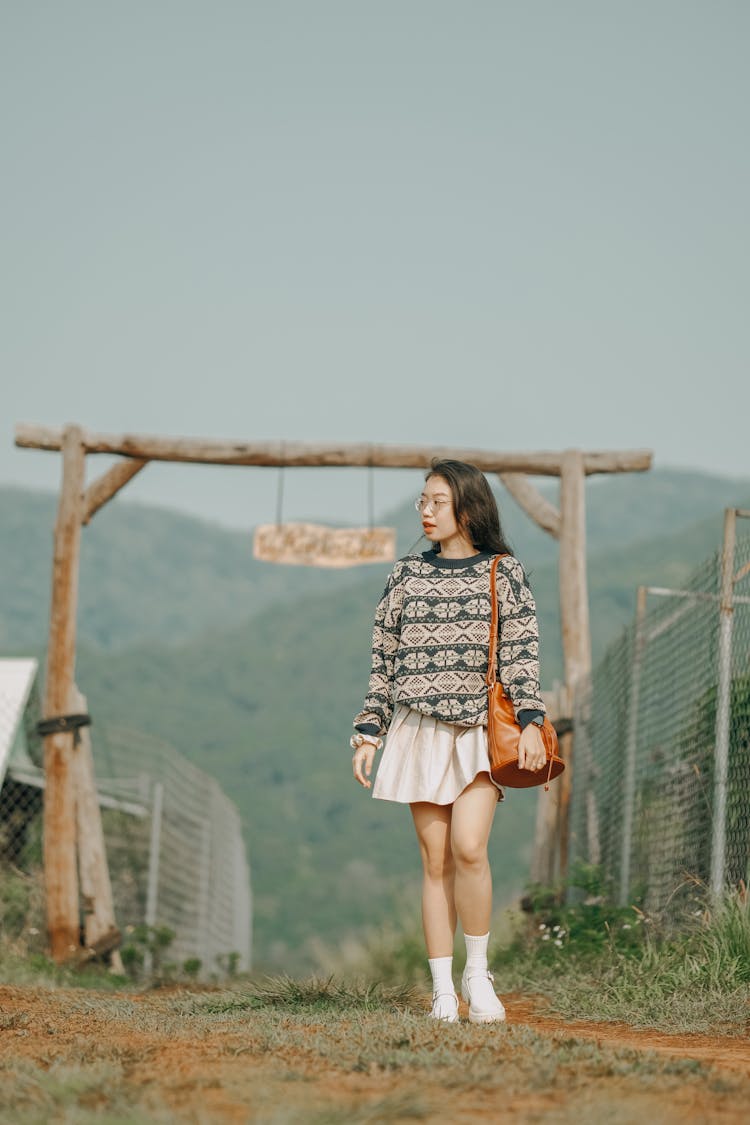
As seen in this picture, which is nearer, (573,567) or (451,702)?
(451,702)

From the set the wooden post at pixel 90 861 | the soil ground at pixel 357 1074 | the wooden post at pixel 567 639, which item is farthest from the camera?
the wooden post at pixel 90 861

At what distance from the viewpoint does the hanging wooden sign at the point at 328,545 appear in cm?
1059

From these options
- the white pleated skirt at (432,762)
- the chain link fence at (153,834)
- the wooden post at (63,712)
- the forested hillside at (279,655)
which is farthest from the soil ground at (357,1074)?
the forested hillside at (279,655)

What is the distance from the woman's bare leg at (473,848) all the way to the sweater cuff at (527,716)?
221 millimetres

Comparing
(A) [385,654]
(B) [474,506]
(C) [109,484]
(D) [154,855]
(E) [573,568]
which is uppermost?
(C) [109,484]

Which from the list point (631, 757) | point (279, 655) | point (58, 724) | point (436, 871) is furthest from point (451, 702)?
point (279, 655)

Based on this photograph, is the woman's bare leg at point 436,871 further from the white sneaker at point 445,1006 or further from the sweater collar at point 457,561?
the sweater collar at point 457,561

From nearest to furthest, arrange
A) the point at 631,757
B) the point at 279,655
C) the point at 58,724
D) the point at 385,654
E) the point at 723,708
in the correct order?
the point at 385,654, the point at 723,708, the point at 631,757, the point at 58,724, the point at 279,655

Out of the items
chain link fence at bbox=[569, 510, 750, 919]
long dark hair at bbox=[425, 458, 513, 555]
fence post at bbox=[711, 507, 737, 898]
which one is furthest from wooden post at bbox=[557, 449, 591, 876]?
→ long dark hair at bbox=[425, 458, 513, 555]

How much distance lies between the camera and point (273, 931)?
5041 centimetres

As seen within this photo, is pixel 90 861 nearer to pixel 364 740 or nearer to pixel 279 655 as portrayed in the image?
pixel 364 740

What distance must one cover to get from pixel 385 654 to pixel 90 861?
5.97 metres

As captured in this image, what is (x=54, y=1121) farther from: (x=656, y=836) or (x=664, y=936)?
(x=656, y=836)

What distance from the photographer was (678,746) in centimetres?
721
